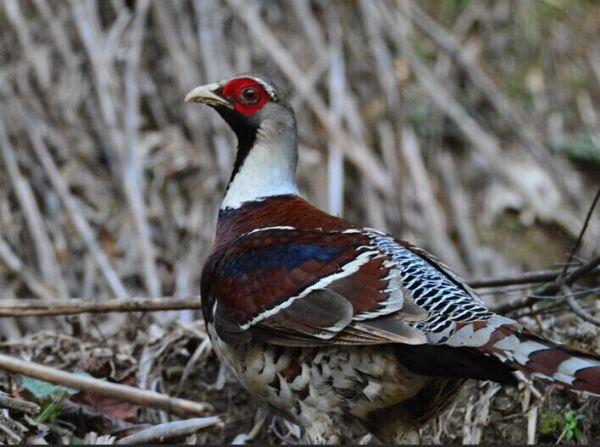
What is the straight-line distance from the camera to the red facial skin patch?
4254 mm

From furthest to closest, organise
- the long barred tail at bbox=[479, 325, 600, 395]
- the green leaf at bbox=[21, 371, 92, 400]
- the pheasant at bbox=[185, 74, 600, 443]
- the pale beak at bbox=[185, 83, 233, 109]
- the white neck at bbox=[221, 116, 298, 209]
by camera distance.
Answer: the pale beak at bbox=[185, 83, 233, 109] < the white neck at bbox=[221, 116, 298, 209] < the green leaf at bbox=[21, 371, 92, 400] < the pheasant at bbox=[185, 74, 600, 443] < the long barred tail at bbox=[479, 325, 600, 395]

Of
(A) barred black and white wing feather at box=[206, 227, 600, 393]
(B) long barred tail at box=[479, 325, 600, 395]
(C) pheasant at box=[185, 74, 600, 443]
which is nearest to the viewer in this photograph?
(B) long barred tail at box=[479, 325, 600, 395]

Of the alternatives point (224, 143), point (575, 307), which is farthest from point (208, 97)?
point (224, 143)

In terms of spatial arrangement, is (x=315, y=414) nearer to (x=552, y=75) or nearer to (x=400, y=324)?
(x=400, y=324)

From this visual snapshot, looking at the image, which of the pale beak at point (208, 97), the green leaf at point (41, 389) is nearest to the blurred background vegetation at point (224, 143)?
the pale beak at point (208, 97)

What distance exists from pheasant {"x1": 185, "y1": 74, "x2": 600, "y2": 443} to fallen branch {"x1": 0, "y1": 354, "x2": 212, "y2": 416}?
86cm

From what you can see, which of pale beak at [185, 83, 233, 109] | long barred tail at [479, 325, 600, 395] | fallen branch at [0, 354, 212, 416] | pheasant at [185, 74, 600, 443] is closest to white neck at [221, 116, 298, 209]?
pale beak at [185, 83, 233, 109]

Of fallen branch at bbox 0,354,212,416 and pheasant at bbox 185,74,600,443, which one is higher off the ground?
fallen branch at bbox 0,354,212,416

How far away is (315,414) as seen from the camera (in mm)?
3258

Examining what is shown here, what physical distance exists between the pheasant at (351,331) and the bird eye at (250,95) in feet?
2.47

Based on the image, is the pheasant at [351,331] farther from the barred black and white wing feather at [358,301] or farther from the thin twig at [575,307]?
the thin twig at [575,307]

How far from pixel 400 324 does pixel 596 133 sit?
4.99 metres

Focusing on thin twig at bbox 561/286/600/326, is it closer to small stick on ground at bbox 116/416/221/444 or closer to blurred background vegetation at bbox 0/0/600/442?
small stick on ground at bbox 116/416/221/444

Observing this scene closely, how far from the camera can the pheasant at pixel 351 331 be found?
2.91 m
